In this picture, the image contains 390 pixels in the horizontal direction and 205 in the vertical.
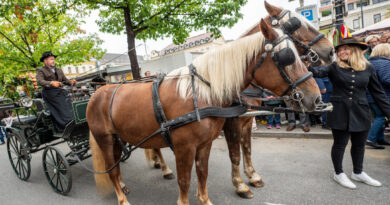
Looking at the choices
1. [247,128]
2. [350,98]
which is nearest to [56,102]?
→ [247,128]

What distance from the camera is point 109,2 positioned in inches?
Result: 248

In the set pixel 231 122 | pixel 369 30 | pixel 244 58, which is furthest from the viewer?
pixel 369 30

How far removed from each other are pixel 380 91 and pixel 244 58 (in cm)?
229

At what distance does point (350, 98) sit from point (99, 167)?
3.66 meters

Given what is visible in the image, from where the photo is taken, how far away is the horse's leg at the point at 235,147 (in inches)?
104

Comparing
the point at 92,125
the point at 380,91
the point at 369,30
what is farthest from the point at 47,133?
the point at 369,30

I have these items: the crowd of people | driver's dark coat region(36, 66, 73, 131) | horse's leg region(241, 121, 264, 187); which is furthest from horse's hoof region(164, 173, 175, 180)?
the crowd of people

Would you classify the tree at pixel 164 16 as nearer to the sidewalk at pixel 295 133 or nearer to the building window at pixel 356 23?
the sidewalk at pixel 295 133

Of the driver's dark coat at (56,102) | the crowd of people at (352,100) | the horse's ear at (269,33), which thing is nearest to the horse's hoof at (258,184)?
the crowd of people at (352,100)

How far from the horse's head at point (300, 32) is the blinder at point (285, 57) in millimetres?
320

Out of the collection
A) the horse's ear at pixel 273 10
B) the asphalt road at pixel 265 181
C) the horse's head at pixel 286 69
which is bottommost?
the asphalt road at pixel 265 181

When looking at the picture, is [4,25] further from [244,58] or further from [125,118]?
[244,58]

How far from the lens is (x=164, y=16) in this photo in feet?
22.5

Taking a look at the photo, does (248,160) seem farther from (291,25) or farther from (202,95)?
(291,25)
